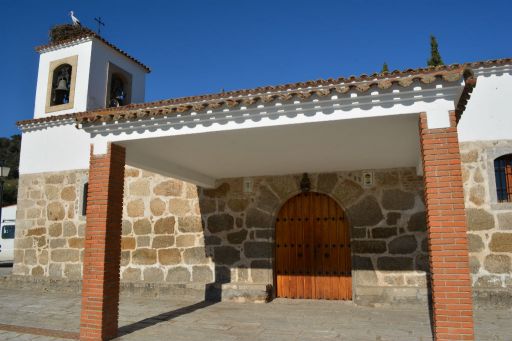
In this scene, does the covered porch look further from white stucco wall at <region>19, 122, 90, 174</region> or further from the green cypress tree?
the green cypress tree

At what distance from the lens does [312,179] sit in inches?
284

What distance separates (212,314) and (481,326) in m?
3.72

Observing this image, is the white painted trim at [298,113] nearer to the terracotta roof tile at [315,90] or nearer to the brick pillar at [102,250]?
the terracotta roof tile at [315,90]

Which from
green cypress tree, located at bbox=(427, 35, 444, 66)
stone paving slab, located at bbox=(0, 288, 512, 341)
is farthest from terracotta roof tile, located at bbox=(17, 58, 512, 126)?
green cypress tree, located at bbox=(427, 35, 444, 66)

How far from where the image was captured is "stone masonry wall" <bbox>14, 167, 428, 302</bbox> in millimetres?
6648

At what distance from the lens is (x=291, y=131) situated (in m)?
4.51

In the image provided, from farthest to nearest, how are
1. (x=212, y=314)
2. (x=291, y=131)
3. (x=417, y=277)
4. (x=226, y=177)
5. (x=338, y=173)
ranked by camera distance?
(x=226, y=177) < (x=338, y=173) < (x=417, y=277) < (x=212, y=314) < (x=291, y=131)

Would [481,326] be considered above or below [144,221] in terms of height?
below

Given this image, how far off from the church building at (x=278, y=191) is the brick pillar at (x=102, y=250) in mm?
19

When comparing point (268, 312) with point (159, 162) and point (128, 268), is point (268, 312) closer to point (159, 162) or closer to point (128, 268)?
point (159, 162)

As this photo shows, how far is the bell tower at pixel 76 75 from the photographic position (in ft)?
33.5

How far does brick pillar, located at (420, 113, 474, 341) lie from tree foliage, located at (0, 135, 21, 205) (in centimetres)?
3118

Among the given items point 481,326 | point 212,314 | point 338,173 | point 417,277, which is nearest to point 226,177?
point 338,173

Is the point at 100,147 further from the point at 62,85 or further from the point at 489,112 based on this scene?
the point at 62,85
